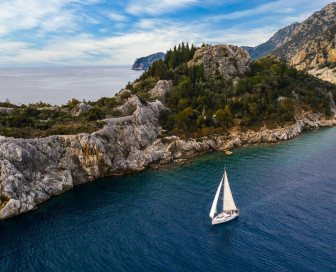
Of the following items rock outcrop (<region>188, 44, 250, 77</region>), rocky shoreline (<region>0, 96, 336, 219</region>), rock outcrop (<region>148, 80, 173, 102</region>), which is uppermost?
rock outcrop (<region>188, 44, 250, 77</region>)

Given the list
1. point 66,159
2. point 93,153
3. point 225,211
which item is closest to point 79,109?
point 93,153

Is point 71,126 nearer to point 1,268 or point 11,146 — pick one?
point 11,146

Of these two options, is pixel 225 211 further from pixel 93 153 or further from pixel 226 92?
pixel 226 92

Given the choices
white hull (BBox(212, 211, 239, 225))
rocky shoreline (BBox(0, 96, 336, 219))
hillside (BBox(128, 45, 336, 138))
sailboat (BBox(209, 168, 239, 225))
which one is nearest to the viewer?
Result: white hull (BBox(212, 211, 239, 225))

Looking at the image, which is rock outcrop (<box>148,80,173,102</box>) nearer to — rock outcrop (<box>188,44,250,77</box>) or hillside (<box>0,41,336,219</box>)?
hillside (<box>0,41,336,219</box>)

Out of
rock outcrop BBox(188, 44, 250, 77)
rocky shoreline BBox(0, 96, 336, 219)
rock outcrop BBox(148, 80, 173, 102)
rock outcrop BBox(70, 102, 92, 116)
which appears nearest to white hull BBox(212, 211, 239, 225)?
rocky shoreline BBox(0, 96, 336, 219)

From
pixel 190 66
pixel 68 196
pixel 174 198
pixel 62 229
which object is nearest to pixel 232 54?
pixel 190 66
